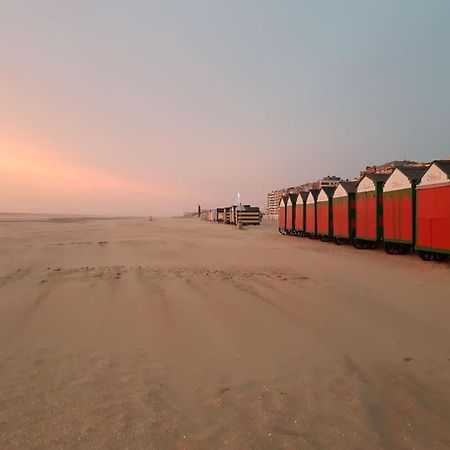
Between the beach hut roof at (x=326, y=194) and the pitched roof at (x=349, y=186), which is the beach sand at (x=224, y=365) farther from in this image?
the beach hut roof at (x=326, y=194)

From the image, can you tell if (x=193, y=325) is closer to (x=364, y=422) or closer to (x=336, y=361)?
(x=336, y=361)

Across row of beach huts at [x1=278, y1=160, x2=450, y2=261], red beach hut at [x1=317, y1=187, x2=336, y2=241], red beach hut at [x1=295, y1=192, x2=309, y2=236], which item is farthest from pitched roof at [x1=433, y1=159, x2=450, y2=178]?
red beach hut at [x1=295, y1=192, x2=309, y2=236]

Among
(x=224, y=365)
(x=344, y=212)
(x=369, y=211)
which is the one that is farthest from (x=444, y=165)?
(x=224, y=365)

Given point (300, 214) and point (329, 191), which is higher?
point (329, 191)

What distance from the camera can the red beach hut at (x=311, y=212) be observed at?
25.9 m

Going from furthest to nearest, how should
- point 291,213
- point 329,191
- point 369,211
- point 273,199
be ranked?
point 273,199 → point 291,213 → point 329,191 → point 369,211

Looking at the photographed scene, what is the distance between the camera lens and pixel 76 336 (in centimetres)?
536

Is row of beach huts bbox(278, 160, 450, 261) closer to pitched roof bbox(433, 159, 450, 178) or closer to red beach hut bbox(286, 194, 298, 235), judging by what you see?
pitched roof bbox(433, 159, 450, 178)

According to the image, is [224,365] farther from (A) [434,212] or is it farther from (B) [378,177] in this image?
(B) [378,177]

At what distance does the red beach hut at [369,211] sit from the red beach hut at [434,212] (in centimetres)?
338

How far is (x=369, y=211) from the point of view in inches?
711

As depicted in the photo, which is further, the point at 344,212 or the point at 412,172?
the point at 344,212

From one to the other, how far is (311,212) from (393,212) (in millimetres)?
10979

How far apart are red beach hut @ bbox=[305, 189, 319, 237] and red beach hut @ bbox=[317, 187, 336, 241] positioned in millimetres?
729
